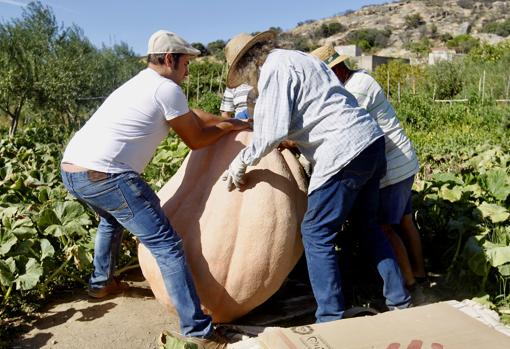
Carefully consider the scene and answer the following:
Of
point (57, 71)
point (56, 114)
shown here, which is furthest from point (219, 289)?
point (56, 114)

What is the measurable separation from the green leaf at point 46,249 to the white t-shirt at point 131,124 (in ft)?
2.84

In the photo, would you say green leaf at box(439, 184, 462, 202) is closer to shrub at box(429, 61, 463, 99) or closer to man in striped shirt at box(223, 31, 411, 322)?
man in striped shirt at box(223, 31, 411, 322)

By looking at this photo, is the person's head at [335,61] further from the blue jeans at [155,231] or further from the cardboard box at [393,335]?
the cardboard box at [393,335]

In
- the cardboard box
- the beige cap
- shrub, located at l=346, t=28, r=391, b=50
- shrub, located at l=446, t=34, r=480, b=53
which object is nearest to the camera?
the cardboard box

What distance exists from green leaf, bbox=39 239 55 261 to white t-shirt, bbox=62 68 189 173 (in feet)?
2.84

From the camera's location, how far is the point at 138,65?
28.8 metres

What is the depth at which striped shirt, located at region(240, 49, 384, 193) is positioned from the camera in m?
2.59

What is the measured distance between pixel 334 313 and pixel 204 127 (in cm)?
128

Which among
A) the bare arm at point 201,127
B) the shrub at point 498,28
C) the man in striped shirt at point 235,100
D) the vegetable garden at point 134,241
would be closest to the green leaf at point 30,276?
the vegetable garden at point 134,241

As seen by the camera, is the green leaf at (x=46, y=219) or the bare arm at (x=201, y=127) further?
the green leaf at (x=46, y=219)

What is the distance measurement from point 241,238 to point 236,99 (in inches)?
105

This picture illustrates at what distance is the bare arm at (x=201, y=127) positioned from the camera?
2.85 meters

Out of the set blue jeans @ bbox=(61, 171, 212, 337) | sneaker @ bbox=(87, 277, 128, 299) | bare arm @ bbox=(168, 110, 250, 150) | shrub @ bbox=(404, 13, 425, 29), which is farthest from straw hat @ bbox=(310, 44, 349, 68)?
shrub @ bbox=(404, 13, 425, 29)

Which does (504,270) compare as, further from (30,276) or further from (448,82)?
(448,82)
